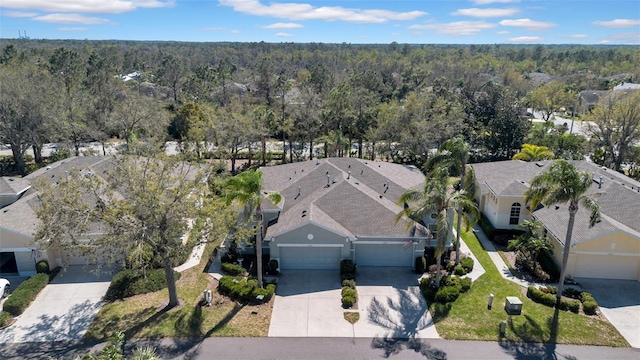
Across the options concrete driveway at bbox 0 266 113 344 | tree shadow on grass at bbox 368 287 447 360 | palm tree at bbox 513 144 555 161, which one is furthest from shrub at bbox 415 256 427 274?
palm tree at bbox 513 144 555 161

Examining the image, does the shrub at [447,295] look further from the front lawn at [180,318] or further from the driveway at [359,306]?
the front lawn at [180,318]

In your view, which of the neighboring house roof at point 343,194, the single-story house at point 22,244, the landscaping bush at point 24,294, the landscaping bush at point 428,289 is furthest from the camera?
the neighboring house roof at point 343,194

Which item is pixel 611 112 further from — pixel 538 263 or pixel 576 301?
pixel 576 301

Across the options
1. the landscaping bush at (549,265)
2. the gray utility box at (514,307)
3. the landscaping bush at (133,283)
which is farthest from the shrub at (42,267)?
the landscaping bush at (549,265)

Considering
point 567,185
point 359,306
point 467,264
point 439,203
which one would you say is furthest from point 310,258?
point 567,185

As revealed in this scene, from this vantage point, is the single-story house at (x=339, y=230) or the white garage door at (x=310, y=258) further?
the white garage door at (x=310, y=258)

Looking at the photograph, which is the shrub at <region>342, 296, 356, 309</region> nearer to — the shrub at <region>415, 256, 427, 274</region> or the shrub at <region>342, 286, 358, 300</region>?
the shrub at <region>342, 286, 358, 300</region>
